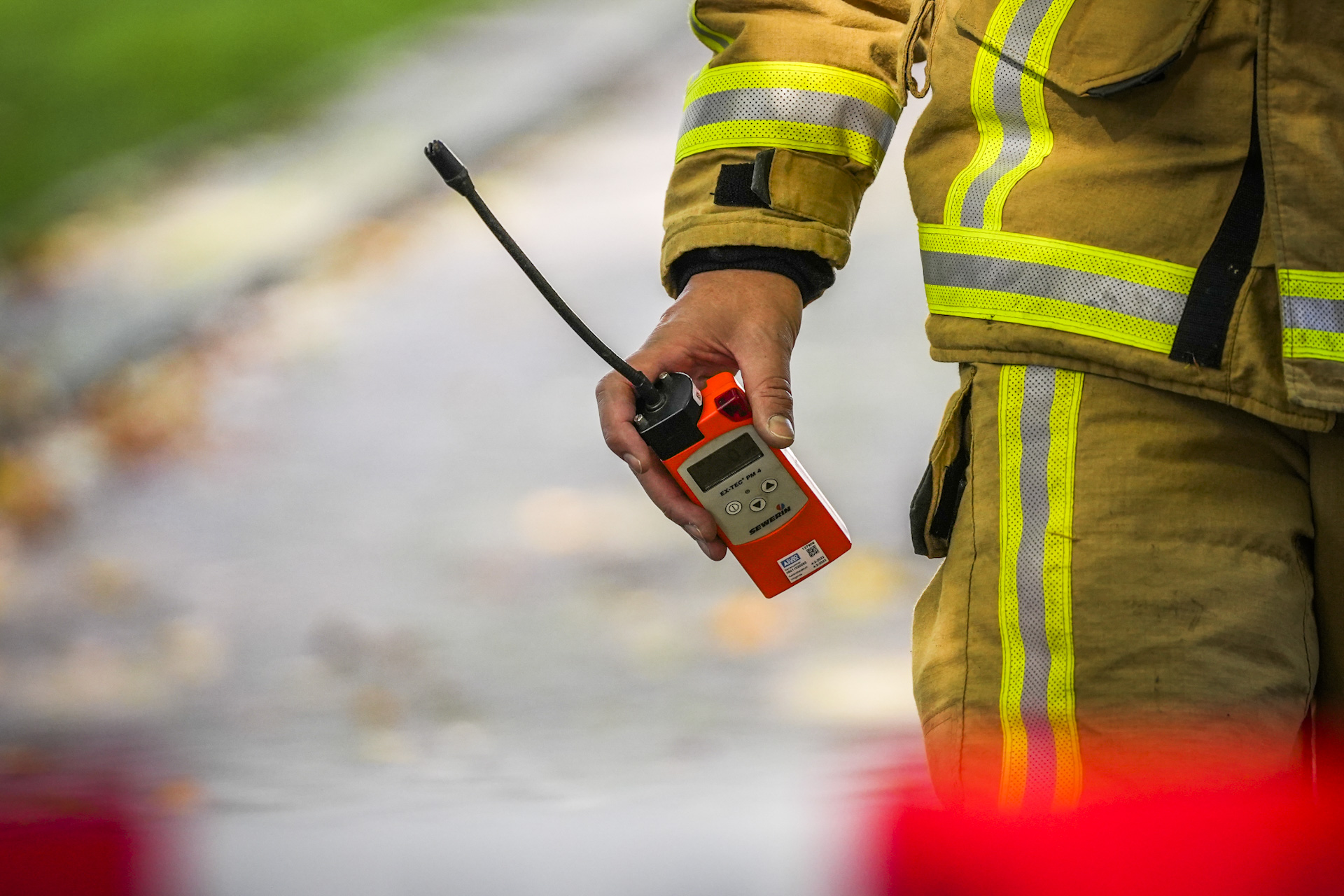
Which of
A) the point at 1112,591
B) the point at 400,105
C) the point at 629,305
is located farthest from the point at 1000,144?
the point at 400,105

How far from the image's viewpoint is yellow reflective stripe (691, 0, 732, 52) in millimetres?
967

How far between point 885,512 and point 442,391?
78cm

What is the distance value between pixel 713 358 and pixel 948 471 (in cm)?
20

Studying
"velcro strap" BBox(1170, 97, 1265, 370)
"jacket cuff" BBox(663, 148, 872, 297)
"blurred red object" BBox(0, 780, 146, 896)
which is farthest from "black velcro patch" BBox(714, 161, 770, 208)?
"blurred red object" BBox(0, 780, 146, 896)

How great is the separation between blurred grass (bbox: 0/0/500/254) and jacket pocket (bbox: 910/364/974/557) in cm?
208

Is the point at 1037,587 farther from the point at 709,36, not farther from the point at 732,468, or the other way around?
the point at 709,36

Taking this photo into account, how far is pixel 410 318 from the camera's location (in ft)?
7.31

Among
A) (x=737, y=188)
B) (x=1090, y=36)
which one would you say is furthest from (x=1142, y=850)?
(x=737, y=188)

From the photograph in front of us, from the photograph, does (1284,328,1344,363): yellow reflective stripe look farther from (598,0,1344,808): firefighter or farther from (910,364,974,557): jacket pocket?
(910,364,974,557): jacket pocket

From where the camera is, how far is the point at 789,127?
0.90m

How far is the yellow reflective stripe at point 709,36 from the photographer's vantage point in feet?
3.17

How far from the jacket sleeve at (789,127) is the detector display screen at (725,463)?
0.15m

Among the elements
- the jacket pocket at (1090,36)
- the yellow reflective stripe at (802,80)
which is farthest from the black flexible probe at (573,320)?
the jacket pocket at (1090,36)

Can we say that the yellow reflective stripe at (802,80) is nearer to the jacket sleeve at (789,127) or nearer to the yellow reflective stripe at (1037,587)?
the jacket sleeve at (789,127)
